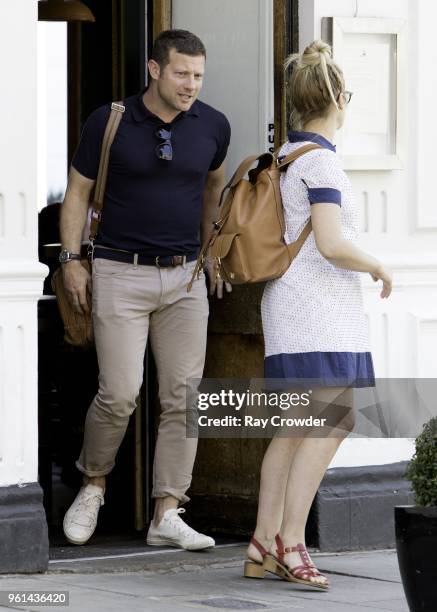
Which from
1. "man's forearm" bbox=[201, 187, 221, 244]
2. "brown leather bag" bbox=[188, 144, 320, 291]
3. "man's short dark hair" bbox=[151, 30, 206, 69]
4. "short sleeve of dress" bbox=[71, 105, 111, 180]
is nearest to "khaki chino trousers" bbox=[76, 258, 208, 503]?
"man's forearm" bbox=[201, 187, 221, 244]

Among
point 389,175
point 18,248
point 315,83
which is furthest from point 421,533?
point 389,175

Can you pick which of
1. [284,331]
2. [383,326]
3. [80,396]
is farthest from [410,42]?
[80,396]

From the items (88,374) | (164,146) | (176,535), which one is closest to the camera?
(164,146)

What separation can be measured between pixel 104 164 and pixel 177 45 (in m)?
0.57

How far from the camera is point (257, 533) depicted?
5.65m

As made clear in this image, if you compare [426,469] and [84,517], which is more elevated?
[426,469]

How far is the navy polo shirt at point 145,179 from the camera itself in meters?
6.10

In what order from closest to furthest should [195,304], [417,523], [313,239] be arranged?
[417,523] < [313,239] < [195,304]

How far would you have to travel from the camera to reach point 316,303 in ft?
18.0

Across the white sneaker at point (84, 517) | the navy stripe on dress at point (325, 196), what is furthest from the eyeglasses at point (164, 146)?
the white sneaker at point (84, 517)

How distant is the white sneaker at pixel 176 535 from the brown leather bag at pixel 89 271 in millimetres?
825

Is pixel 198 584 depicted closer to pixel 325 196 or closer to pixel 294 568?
pixel 294 568

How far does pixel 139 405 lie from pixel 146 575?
1177 mm

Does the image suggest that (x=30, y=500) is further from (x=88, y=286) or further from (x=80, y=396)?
(x=80, y=396)
